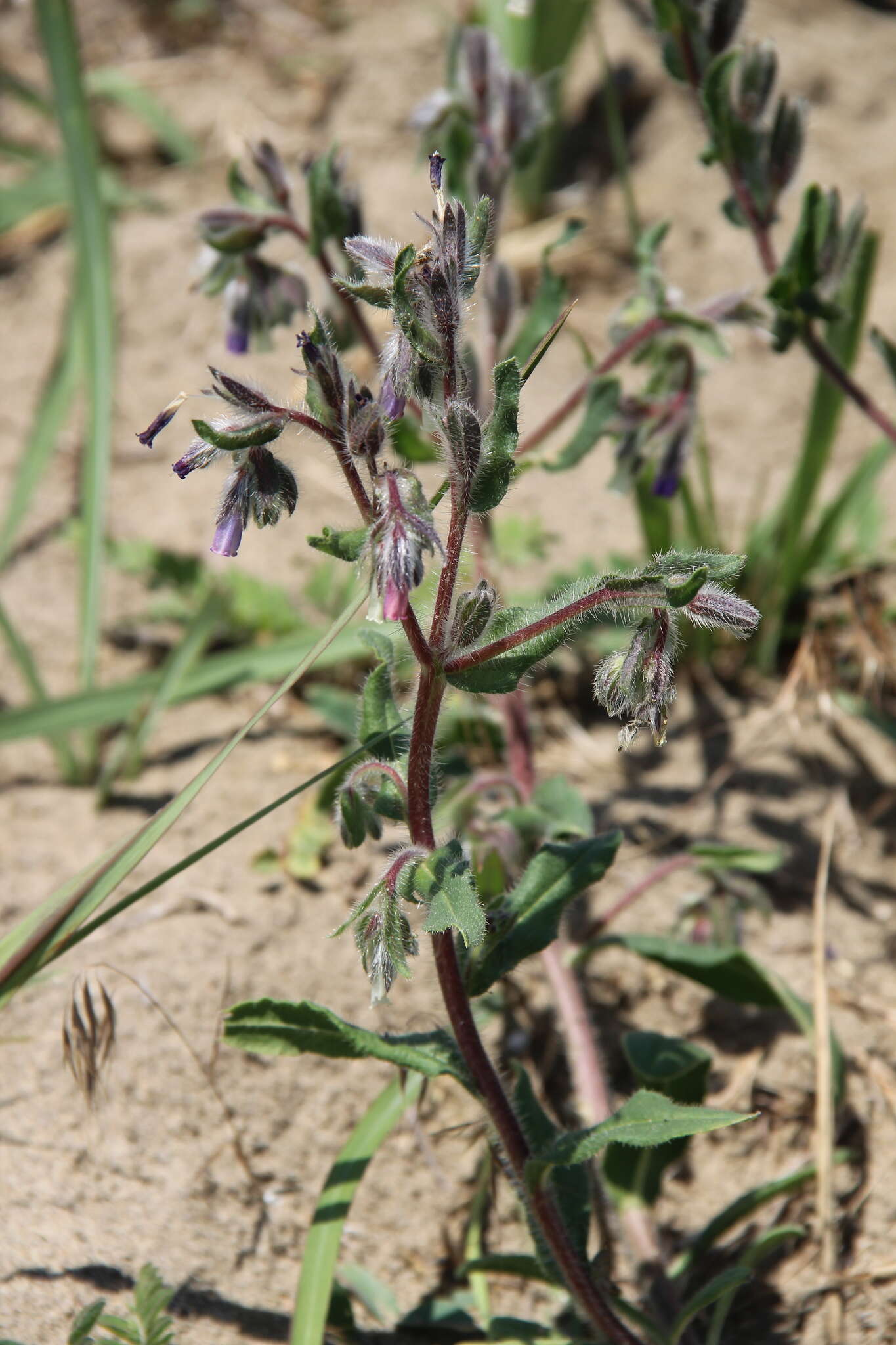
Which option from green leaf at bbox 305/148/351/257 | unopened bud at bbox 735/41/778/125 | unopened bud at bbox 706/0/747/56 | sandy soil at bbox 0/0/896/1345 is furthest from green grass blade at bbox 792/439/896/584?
green leaf at bbox 305/148/351/257

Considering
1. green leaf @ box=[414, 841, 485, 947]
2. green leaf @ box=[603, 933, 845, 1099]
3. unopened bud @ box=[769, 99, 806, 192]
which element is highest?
unopened bud @ box=[769, 99, 806, 192]

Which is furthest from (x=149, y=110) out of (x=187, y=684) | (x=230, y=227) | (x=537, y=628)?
(x=537, y=628)

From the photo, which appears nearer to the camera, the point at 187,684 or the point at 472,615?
the point at 472,615

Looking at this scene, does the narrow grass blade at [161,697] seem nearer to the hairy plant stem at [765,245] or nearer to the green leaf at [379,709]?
the green leaf at [379,709]

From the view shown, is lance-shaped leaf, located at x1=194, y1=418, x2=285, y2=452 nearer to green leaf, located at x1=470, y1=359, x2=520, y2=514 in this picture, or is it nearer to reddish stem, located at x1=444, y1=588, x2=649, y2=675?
green leaf, located at x1=470, y1=359, x2=520, y2=514

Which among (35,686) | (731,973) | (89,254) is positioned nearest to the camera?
(731,973)

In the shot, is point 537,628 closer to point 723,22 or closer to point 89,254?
point 723,22
